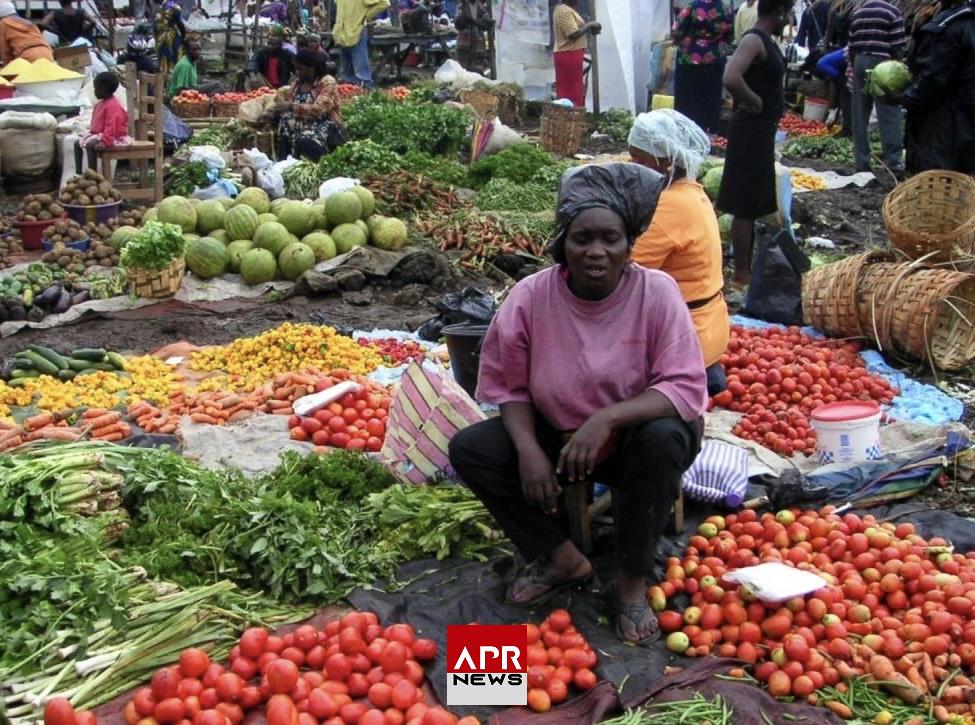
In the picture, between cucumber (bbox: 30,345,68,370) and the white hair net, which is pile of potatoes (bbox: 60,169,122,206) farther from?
the white hair net

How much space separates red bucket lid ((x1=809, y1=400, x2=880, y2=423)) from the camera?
14.4 feet

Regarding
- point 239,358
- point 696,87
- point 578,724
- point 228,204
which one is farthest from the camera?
point 696,87

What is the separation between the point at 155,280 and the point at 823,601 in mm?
5716

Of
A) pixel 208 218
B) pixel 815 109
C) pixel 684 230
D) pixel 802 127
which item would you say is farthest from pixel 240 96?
pixel 684 230

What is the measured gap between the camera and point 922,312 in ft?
18.1

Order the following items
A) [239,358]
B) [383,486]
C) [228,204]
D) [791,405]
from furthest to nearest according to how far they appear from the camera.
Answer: [228,204]
[239,358]
[791,405]
[383,486]

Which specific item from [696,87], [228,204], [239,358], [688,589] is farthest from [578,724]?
[696,87]

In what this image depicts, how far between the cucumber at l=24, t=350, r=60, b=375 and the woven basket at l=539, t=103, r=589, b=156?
7955mm

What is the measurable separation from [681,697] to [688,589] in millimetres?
519

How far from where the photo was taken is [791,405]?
203 inches

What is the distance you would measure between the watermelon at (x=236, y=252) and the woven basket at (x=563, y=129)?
545 centimetres

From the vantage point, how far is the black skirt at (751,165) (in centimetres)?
709

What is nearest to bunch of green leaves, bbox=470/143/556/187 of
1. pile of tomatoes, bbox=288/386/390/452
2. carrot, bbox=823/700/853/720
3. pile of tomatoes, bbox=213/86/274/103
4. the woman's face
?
pile of tomatoes, bbox=213/86/274/103

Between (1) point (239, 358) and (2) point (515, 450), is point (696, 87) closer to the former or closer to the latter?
(1) point (239, 358)
